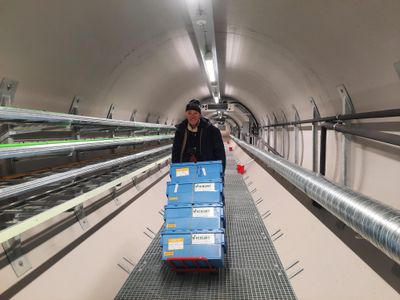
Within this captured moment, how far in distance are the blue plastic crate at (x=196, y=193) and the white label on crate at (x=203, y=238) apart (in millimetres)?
392

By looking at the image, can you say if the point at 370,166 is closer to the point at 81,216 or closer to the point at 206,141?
the point at 206,141

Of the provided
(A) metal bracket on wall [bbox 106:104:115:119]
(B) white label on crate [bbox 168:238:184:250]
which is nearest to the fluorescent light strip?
(A) metal bracket on wall [bbox 106:104:115:119]

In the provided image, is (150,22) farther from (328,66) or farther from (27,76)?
(328,66)

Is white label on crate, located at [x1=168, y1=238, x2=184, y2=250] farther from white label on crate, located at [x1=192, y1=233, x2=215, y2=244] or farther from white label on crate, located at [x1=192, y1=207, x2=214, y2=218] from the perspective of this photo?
white label on crate, located at [x1=192, y1=207, x2=214, y2=218]

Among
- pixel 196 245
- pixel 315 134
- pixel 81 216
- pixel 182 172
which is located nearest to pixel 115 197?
pixel 81 216

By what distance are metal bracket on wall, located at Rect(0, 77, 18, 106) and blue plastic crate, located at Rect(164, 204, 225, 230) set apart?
164 cm

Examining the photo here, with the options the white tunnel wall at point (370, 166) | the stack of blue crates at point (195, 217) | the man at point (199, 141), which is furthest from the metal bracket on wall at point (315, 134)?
the stack of blue crates at point (195, 217)

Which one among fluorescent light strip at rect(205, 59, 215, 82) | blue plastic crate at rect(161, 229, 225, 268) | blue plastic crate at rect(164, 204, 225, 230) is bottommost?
blue plastic crate at rect(161, 229, 225, 268)

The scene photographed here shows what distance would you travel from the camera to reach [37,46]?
219cm

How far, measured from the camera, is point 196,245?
2619 millimetres

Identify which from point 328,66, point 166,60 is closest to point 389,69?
point 328,66

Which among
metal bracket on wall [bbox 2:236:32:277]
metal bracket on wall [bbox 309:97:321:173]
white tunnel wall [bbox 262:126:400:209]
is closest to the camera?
metal bracket on wall [bbox 2:236:32:277]

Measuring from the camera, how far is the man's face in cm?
319

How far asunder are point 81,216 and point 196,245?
111 cm
